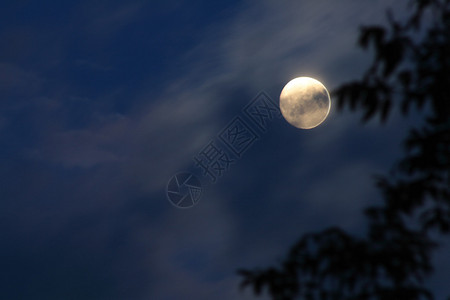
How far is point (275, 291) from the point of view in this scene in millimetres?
7711

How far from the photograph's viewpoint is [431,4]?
304 inches

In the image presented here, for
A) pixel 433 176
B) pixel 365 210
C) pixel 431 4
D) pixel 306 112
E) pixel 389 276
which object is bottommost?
pixel 389 276

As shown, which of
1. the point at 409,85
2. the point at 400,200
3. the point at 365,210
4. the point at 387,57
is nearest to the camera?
the point at 387,57

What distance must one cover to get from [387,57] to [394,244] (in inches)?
122

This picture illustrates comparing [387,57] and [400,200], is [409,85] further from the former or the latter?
[400,200]

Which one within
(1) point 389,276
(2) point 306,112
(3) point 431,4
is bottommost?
(1) point 389,276

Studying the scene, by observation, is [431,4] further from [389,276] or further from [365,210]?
[389,276]

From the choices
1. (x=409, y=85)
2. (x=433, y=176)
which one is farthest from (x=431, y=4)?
(x=433, y=176)

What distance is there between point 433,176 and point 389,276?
177cm

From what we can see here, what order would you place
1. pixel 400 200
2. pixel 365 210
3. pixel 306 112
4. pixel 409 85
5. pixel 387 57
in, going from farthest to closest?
pixel 306 112 → pixel 365 210 → pixel 400 200 → pixel 409 85 → pixel 387 57

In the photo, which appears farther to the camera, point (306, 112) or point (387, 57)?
point (306, 112)

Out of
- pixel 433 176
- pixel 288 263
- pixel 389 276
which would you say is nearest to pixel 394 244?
pixel 389 276

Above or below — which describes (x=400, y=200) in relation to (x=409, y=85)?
below

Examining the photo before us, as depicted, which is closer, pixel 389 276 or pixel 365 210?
pixel 389 276
